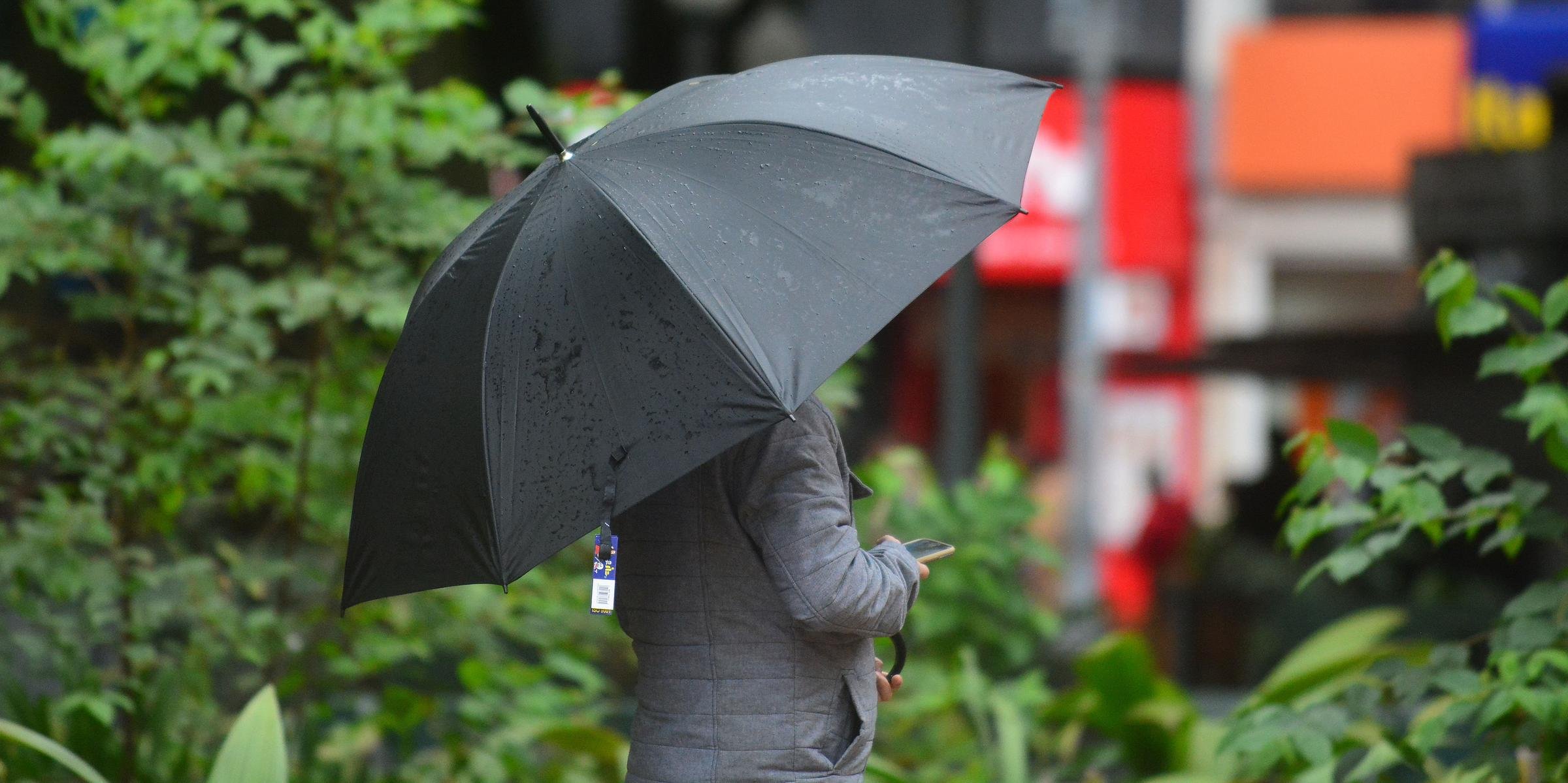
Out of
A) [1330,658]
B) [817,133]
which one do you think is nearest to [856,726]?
[817,133]

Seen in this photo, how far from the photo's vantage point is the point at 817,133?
211 centimetres

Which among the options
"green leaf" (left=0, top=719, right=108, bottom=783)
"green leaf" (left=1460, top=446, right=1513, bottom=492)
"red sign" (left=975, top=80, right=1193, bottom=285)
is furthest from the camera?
"red sign" (left=975, top=80, right=1193, bottom=285)

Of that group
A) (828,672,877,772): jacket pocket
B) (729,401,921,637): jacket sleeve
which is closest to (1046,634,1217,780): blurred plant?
(828,672,877,772): jacket pocket

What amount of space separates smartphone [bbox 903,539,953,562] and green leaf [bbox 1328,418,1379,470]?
3.20 feet

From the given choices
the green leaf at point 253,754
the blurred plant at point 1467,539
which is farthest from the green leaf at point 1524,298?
the green leaf at point 253,754

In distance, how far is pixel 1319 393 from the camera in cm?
1783

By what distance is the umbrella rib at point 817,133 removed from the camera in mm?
2084

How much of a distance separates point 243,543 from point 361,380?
0.73 meters

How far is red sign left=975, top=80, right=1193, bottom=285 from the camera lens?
16.2 m

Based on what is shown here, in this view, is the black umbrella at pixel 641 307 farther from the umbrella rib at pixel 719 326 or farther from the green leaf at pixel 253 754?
the green leaf at pixel 253 754

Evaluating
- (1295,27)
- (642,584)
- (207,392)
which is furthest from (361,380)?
(1295,27)

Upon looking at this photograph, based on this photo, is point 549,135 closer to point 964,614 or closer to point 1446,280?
point 1446,280

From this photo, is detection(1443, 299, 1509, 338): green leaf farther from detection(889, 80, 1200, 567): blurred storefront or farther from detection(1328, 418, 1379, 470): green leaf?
detection(889, 80, 1200, 567): blurred storefront

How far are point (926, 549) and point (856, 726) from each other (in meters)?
0.31
